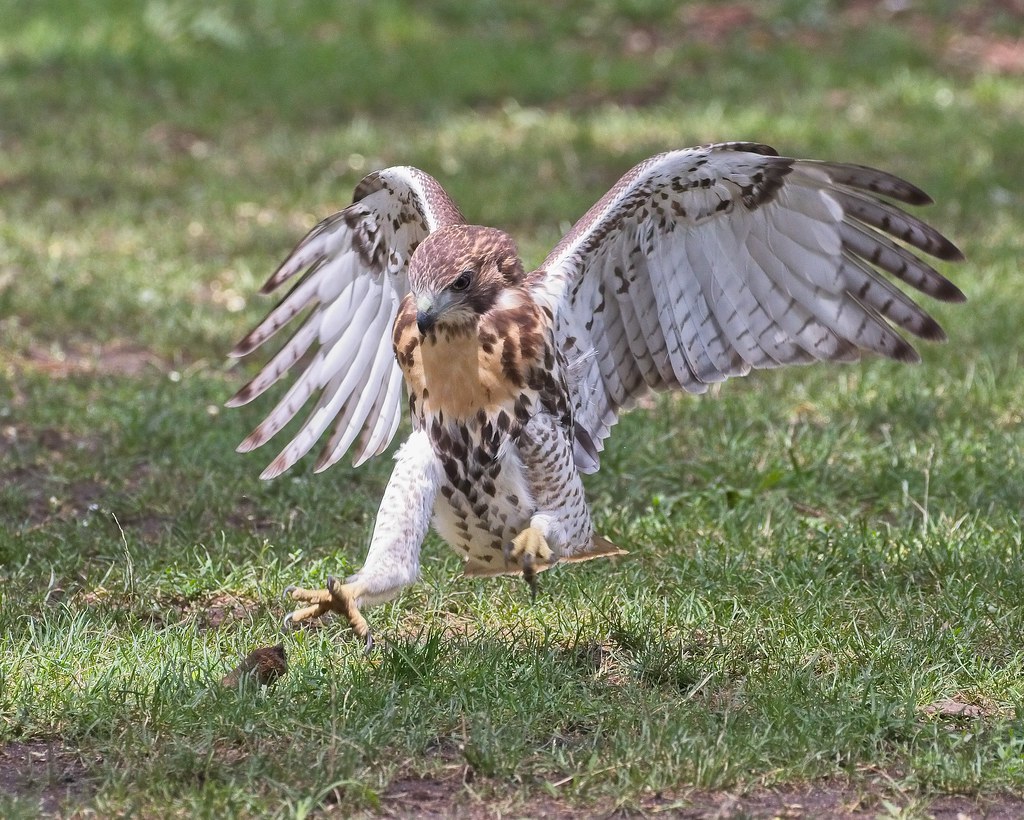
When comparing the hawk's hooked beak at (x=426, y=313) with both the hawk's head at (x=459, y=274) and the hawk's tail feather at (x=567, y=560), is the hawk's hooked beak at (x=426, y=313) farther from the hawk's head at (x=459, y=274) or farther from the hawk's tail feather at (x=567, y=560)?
the hawk's tail feather at (x=567, y=560)

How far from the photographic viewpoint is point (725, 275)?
490 centimetres

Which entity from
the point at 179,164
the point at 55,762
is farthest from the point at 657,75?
the point at 55,762

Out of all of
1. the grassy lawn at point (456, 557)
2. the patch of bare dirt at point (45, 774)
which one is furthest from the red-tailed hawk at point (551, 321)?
the patch of bare dirt at point (45, 774)

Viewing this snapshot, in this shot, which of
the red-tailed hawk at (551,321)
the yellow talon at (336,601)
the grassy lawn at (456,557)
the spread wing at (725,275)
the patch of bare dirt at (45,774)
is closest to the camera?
the patch of bare dirt at (45,774)

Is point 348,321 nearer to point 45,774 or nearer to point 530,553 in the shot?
point 530,553

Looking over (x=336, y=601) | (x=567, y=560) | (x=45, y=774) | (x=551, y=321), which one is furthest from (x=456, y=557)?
(x=45, y=774)

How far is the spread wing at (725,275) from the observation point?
4531 mm

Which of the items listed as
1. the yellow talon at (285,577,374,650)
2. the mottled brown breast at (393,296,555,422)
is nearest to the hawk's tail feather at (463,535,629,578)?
the mottled brown breast at (393,296,555,422)

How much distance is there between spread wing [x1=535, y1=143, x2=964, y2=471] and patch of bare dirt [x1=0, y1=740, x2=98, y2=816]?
1.87 metres

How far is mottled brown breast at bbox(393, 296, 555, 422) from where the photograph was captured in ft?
14.1

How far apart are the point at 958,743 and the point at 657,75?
362 inches

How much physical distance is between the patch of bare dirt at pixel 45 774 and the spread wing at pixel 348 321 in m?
1.50

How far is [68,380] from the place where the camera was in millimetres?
6832

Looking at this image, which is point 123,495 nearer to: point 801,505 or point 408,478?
point 408,478
